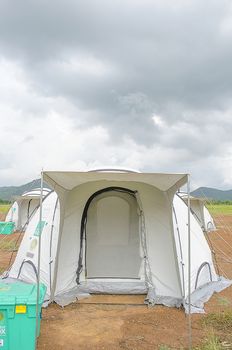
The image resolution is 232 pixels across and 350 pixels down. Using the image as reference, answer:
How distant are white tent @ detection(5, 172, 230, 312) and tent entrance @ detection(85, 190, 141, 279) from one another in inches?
0.7

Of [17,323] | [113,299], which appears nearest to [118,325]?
[113,299]

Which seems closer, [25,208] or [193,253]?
[193,253]

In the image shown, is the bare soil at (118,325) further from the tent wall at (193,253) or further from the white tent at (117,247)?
the tent wall at (193,253)

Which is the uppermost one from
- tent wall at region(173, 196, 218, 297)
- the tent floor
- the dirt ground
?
tent wall at region(173, 196, 218, 297)

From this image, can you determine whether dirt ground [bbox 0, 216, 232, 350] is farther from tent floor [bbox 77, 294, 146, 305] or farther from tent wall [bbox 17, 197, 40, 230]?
tent wall [bbox 17, 197, 40, 230]

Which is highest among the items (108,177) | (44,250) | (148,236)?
(108,177)

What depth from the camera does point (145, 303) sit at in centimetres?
733

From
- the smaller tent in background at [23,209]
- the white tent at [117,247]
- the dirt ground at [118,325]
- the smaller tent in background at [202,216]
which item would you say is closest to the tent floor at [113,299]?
the dirt ground at [118,325]

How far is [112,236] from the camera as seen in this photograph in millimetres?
8414

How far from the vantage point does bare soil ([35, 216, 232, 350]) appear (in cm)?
547

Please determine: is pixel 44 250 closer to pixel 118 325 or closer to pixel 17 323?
pixel 118 325

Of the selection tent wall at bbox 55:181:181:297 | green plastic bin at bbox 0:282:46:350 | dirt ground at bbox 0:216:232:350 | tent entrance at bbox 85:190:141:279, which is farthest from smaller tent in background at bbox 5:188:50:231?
green plastic bin at bbox 0:282:46:350

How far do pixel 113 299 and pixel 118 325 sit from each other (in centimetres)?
143

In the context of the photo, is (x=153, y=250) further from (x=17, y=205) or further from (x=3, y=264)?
(x=17, y=205)
